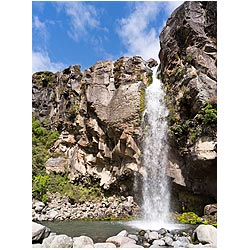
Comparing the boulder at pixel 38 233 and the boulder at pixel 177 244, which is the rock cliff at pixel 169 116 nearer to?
the boulder at pixel 177 244

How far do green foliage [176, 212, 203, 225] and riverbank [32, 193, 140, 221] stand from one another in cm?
247

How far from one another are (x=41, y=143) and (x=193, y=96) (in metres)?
13.3

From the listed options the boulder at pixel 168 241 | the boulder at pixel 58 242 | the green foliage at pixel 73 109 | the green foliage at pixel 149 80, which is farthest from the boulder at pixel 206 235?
the green foliage at pixel 73 109

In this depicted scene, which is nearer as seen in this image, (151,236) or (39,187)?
(151,236)

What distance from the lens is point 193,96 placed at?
1217cm

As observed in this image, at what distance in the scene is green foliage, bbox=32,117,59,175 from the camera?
1748cm

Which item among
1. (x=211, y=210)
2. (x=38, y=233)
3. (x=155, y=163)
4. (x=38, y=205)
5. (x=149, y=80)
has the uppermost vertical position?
(x=149, y=80)

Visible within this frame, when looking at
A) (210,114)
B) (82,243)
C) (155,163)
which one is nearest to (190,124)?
(210,114)

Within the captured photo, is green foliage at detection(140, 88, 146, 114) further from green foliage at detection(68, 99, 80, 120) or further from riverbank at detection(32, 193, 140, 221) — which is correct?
A: green foliage at detection(68, 99, 80, 120)

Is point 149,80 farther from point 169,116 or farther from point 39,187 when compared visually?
point 39,187

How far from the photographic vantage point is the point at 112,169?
15500 millimetres
